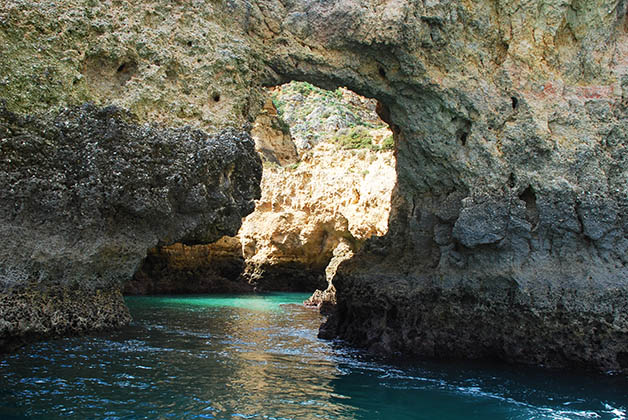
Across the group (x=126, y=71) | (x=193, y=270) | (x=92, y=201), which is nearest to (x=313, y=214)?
(x=193, y=270)

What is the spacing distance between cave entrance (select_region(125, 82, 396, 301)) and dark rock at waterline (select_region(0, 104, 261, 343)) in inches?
587

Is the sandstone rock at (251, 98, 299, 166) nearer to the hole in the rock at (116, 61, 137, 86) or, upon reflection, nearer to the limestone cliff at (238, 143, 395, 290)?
the limestone cliff at (238, 143, 395, 290)

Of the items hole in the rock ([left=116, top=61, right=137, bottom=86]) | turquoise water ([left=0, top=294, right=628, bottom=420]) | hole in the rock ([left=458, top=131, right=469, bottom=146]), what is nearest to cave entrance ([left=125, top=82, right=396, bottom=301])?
hole in the rock ([left=458, top=131, right=469, bottom=146])

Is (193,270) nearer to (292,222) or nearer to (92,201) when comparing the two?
(292,222)

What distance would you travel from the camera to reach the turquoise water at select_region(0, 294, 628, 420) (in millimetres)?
5863

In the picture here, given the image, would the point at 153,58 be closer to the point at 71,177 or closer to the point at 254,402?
the point at 71,177

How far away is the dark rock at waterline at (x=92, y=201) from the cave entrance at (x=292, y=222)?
48.9 ft

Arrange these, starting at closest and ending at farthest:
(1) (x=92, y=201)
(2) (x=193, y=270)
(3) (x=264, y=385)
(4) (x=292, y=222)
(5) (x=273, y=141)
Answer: (3) (x=264, y=385) < (1) (x=92, y=201) < (4) (x=292, y=222) < (2) (x=193, y=270) < (5) (x=273, y=141)

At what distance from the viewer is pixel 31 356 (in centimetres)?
778

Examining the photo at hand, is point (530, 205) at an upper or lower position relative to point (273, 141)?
lower

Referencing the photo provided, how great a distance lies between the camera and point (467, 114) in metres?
9.23

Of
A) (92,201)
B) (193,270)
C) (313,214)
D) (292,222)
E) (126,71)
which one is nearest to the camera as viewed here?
(92,201)

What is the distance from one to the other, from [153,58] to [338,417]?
556cm

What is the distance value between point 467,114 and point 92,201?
6151 mm
